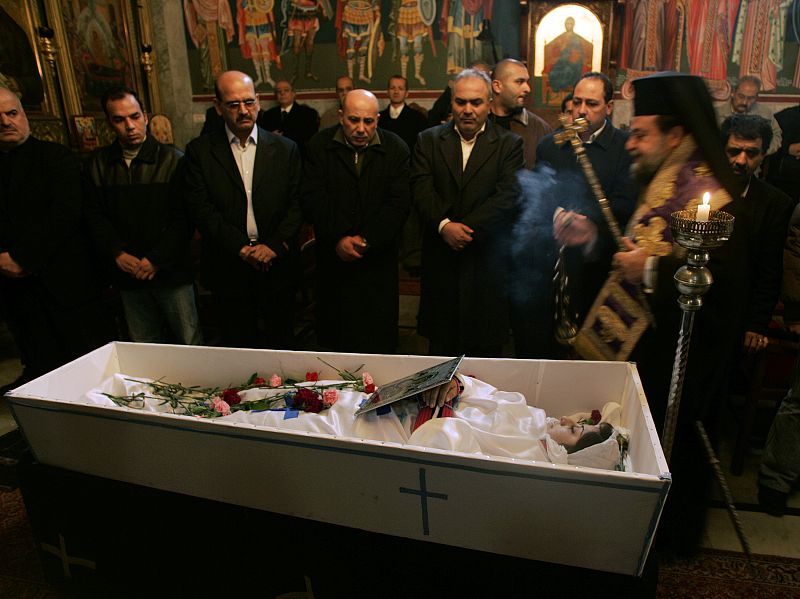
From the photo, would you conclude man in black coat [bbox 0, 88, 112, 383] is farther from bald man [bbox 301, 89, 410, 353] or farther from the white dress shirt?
bald man [bbox 301, 89, 410, 353]

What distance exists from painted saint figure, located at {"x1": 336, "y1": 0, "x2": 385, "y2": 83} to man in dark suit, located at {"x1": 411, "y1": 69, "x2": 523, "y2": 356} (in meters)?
4.49

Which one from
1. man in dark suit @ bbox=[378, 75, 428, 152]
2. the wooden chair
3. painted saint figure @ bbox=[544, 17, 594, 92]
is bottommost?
the wooden chair

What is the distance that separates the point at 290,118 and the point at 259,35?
54.3 inches

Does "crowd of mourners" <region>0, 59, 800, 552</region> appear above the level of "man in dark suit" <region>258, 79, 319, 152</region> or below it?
below

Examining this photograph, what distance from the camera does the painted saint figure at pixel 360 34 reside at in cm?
713

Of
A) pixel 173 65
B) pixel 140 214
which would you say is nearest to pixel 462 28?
pixel 173 65

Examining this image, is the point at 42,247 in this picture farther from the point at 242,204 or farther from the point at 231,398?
the point at 231,398

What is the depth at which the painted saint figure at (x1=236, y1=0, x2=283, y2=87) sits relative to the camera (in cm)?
736

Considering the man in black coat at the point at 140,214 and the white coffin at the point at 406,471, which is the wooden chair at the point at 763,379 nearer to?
the white coffin at the point at 406,471

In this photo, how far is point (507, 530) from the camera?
1543 mm

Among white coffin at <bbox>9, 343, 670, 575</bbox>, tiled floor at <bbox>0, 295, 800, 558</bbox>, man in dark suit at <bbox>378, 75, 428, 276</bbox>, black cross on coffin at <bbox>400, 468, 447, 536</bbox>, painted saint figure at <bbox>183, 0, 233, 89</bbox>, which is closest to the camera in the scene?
white coffin at <bbox>9, 343, 670, 575</bbox>

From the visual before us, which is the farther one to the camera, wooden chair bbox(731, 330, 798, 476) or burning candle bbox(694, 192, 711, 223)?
wooden chair bbox(731, 330, 798, 476)

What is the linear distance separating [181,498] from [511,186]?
2.30m

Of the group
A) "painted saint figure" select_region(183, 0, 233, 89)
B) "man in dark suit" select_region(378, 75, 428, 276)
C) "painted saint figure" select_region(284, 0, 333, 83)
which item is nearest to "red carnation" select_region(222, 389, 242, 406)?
"man in dark suit" select_region(378, 75, 428, 276)
